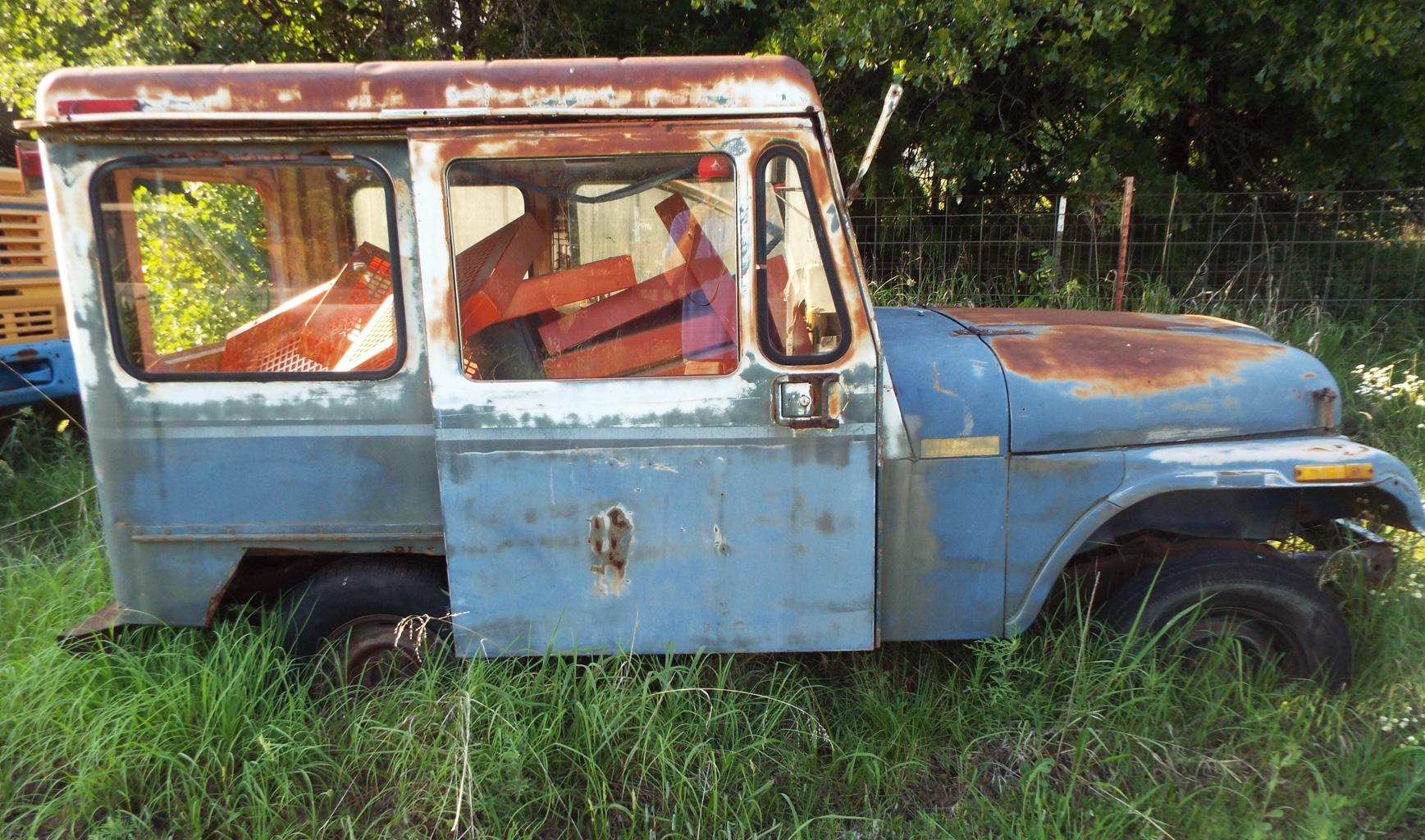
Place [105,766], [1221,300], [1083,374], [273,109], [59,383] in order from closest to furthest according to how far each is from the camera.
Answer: [273,109]
[105,766]
[1083,374]
[59,383]
[1221,300]

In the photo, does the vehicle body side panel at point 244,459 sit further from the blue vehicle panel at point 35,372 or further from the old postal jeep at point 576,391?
the blue vehicle panel at point 35,372

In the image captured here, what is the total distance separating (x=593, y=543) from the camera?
2.71m

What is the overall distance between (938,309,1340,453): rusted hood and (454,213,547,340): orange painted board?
1.62 m

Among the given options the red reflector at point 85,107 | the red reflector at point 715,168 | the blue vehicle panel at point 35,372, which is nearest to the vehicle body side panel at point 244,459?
the red reflector at point 85,107

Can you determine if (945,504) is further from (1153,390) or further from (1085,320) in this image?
(1085,320)

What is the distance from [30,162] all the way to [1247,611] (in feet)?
14.1

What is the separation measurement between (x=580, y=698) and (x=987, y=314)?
2257 millimetres

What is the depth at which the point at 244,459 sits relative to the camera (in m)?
2.72

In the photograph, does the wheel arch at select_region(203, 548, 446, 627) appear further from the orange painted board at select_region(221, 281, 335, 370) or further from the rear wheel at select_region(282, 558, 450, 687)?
the orange painted board at select_region(221, 281, 335, 370)

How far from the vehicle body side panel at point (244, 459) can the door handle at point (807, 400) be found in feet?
3.61

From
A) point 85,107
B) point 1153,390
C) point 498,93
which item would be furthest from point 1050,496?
point 85,107

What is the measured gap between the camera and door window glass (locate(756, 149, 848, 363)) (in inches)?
101

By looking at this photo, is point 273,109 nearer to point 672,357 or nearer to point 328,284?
point 328,284

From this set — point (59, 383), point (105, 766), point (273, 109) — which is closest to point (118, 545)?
point (105, 766)
